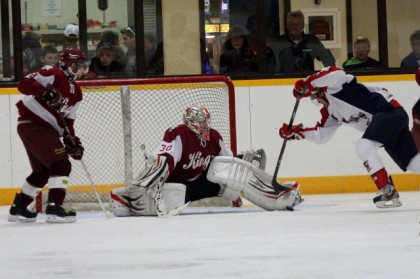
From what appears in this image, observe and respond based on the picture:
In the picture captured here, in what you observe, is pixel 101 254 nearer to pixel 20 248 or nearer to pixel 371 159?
pixel 20 248

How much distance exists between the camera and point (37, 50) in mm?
9539

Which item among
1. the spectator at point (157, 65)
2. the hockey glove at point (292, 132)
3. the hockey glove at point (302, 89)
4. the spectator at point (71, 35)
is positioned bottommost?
the hockey glove at point (292, 132)

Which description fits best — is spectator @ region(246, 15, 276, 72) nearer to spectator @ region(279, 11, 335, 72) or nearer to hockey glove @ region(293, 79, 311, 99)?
spectator @ region(279, 11, 335, 72)

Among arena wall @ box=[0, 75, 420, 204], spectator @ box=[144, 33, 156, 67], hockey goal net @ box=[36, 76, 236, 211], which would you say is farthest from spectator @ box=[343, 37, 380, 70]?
spectator @ box=[144, 33, 156, 67]

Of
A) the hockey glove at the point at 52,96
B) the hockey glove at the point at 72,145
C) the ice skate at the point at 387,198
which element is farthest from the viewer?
the ice skate at the point at 387,198

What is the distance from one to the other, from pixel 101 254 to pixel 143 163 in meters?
3.38

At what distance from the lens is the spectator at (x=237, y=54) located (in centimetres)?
970

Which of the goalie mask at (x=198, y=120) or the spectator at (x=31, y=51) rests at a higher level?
the spectator at (x=31, y=51)

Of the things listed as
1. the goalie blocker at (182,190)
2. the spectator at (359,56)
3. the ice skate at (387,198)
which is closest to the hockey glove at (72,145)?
the goalie blocker at (182,190)

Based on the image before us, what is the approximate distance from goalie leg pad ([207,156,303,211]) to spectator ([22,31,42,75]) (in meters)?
2.12

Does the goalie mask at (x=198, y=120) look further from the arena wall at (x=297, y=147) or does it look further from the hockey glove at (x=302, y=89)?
the arena wall at (x=297, y=147)

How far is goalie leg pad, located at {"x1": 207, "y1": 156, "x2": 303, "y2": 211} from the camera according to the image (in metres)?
8.00

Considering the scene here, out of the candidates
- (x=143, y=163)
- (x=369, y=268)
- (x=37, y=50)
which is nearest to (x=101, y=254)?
(x=369, y=268)

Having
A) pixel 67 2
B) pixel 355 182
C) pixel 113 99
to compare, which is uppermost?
pixel 67 2
